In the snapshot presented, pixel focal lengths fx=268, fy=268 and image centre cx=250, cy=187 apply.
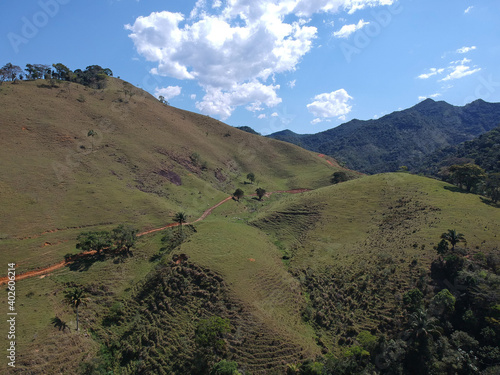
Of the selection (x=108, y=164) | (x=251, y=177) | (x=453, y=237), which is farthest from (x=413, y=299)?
(x=108, y=164)

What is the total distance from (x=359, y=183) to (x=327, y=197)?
1180 centimetres

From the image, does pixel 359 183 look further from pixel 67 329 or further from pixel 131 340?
pixel 67 329

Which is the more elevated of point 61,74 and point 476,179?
point 61,74

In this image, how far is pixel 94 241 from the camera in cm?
4519

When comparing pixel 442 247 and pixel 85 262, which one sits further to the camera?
pixel 85 262

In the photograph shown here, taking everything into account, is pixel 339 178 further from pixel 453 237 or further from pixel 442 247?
pixel 442 247

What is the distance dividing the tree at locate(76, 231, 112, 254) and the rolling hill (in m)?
1.81

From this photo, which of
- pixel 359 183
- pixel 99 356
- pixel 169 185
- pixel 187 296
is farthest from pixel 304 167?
pixel 99 356

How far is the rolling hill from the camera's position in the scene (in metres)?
30.5

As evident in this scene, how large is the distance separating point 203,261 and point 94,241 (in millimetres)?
19495

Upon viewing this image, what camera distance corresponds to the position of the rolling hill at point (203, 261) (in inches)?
1203

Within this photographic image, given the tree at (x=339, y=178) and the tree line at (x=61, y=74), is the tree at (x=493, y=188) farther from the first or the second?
the tree line at (x=61, y=74)

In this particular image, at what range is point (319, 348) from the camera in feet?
104

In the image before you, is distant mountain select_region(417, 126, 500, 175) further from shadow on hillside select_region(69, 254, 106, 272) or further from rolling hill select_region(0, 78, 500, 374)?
shadow on hillside select_region(69, 254, 106, 272)
